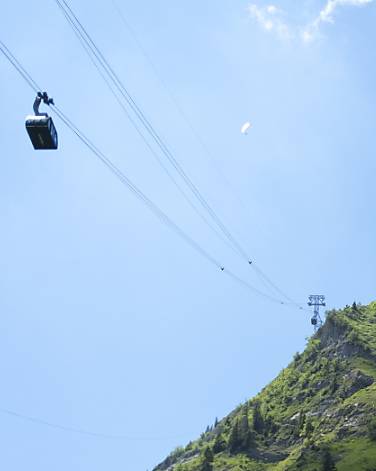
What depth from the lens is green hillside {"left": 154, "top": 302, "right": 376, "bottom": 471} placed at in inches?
4171

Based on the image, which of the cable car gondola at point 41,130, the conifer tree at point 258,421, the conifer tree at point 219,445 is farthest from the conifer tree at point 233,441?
the cable car gondola at point 41,130

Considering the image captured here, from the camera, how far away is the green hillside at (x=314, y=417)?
10594 centimetres

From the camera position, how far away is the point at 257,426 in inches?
5266

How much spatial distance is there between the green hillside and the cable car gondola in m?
78.6

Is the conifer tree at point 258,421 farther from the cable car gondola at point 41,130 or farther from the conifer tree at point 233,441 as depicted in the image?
the cable car gondola at point 41,130

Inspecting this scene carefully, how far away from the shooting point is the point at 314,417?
411ft

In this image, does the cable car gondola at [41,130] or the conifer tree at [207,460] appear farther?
the conifer tree at [207,460]

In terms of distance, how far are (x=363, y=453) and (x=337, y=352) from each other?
48.6 m

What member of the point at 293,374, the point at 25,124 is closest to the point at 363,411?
the point at 293,374

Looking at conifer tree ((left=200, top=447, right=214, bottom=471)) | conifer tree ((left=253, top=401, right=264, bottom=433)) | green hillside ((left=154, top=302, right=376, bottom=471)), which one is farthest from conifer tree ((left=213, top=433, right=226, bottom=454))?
conifer tree ((left=253, top=401, right=264, bottom=433))

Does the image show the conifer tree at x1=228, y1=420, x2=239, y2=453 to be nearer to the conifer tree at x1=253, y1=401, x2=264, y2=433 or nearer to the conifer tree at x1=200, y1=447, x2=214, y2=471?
the conifer tree at x1=253, y1=401, x2=264, y2=433

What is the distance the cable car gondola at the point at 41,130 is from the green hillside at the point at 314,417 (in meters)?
78.6

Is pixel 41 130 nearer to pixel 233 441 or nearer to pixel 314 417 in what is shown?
pixel 314 417

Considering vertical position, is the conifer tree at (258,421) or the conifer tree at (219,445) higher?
the conifer tree at (258,421)
